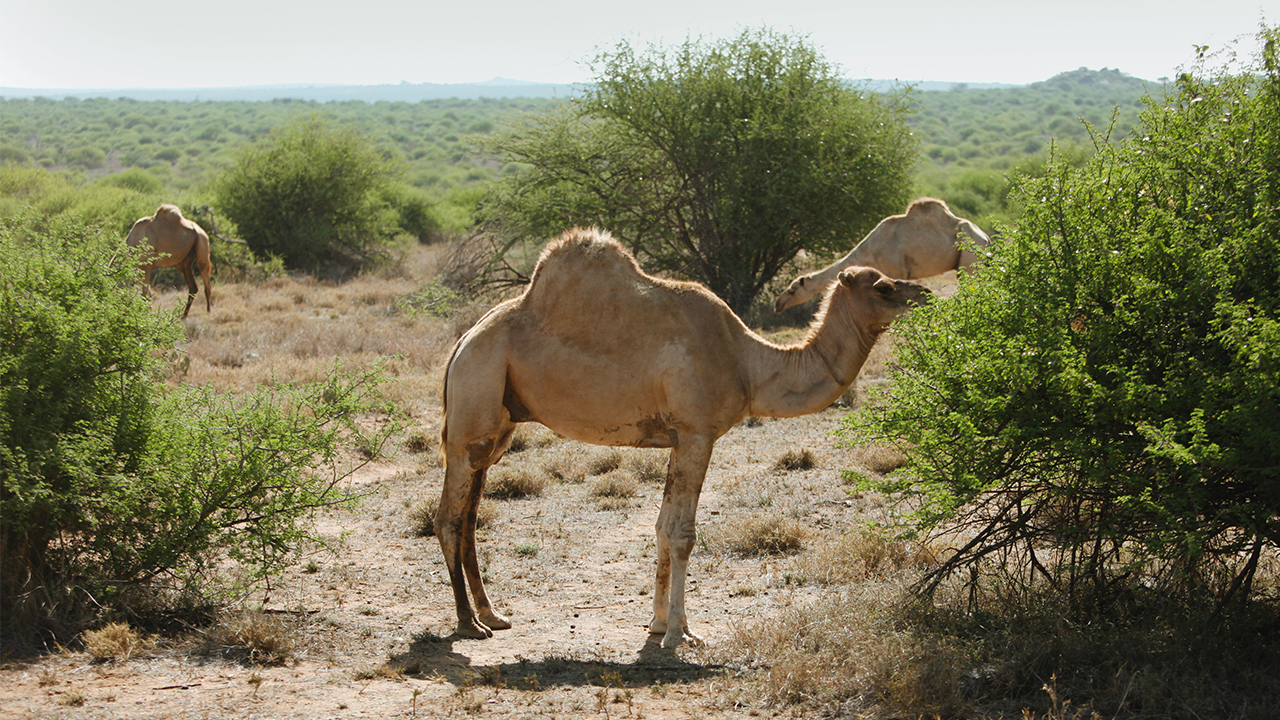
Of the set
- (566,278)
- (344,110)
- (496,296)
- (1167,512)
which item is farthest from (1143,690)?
(344,110)

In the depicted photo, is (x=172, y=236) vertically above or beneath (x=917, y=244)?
beneath

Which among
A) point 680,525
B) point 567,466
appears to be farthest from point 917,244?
point 680,525

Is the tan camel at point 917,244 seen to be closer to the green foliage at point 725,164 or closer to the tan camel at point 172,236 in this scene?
the green foliage at point 725,164

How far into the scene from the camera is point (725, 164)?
19.0 meters

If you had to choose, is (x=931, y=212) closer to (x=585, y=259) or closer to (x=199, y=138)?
(x=585, y=259)

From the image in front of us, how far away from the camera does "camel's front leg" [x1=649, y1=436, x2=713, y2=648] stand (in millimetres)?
5902

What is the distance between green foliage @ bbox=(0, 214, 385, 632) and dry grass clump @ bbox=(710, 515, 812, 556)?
316 cm

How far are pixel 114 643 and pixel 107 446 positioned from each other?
3.57 ft

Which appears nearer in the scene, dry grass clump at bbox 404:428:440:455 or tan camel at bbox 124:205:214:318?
dry grass clump at bbox 404:428:440:455

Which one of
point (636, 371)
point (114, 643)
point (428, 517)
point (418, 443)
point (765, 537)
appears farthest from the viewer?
point (418, 443)

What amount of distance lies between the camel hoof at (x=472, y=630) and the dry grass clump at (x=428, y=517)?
2171 millimetres

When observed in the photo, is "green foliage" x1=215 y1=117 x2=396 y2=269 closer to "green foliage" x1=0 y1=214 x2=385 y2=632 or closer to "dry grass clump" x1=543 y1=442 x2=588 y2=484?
"dry grass clump" x1=543 y1=442 x2=588 y2=484

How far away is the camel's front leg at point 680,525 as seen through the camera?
19.4ft

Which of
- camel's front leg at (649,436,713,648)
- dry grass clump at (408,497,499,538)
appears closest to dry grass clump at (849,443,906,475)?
dry grass clump at (408,497,499,538)
